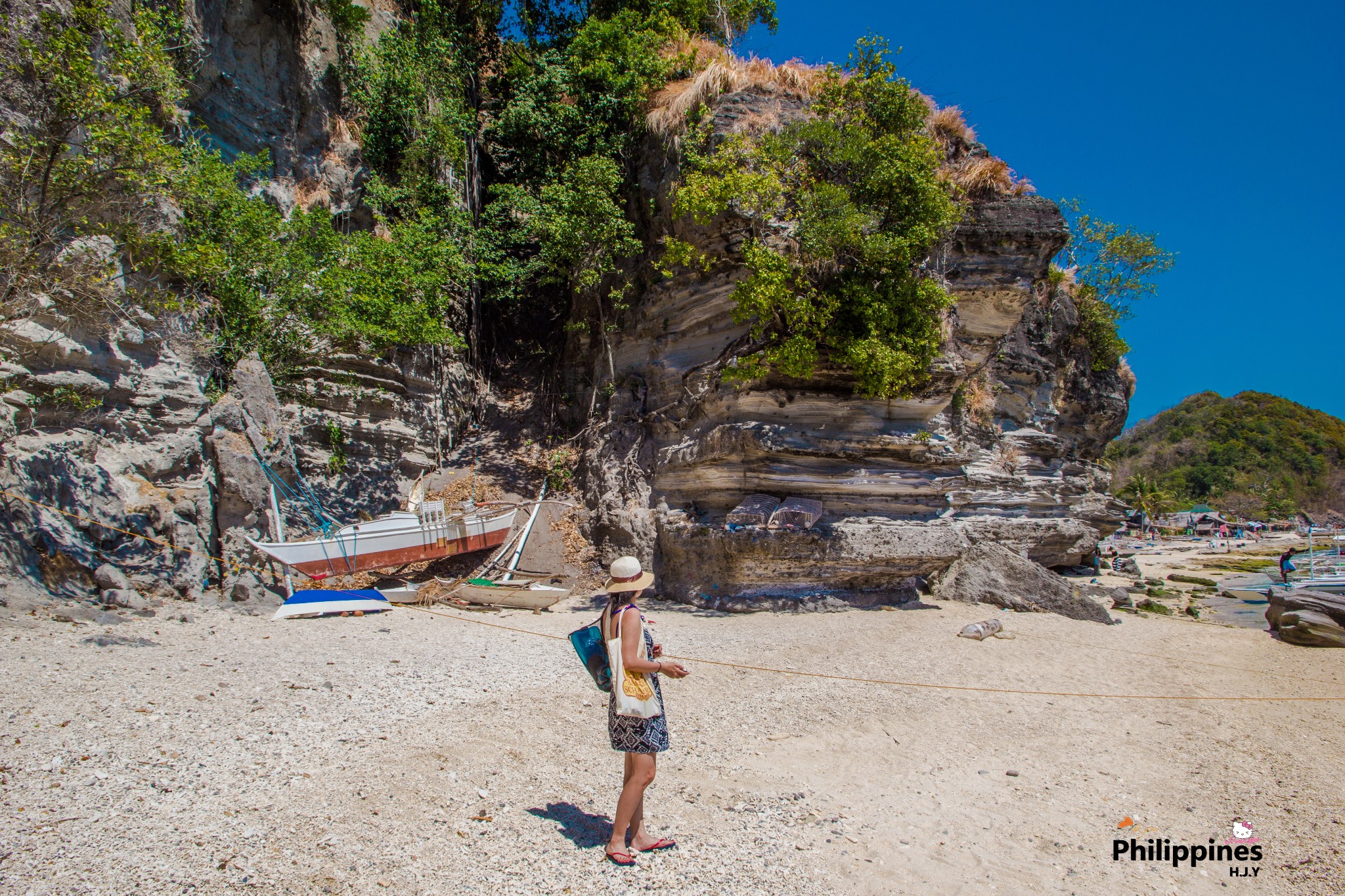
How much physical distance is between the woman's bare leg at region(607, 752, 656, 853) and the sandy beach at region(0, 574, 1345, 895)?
19 centimetres

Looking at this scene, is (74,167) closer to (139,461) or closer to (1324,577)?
(139,461)

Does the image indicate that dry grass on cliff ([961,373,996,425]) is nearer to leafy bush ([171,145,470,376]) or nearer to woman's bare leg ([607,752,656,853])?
leafy bush ([171,145,470,376])

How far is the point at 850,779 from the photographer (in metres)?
4.68

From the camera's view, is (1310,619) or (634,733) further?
(1310,619)

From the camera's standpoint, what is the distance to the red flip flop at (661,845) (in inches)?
135

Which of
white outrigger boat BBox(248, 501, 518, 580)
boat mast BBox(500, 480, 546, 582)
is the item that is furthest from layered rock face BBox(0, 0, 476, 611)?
boat mast BBox(500, 480, 546, 582)

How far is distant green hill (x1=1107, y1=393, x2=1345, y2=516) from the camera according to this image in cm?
5819

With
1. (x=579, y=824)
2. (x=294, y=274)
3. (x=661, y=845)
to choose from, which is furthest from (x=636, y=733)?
(x=294, y=274)

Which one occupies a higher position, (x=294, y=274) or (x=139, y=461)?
(x=294, y=274)

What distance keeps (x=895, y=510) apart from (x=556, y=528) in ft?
24.0

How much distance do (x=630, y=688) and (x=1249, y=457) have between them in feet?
271

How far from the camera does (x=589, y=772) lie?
4.53m

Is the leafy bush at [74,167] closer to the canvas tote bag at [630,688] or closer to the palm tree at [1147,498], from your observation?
the canvas tote bag at [630,688]

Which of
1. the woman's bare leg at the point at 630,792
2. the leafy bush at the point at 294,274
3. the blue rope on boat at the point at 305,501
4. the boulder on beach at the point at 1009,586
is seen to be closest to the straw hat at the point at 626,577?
the woman's bare leg at the point at 630,792
